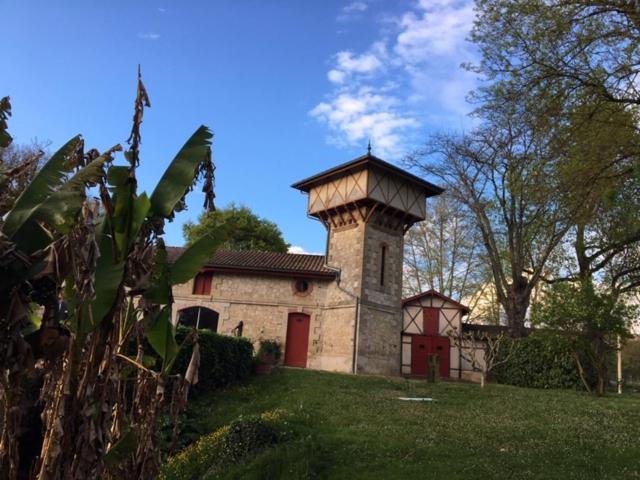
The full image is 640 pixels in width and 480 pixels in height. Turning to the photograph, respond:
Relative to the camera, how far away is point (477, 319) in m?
35.8

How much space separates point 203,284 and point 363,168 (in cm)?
921

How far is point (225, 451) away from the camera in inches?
340

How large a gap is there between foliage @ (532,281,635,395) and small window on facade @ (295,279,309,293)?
32.2 ft

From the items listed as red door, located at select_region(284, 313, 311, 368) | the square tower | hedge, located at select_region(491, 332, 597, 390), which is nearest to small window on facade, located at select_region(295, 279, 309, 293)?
red door, located at select_region(284, 313, 311, 368)

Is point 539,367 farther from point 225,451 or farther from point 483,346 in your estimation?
point 225,451

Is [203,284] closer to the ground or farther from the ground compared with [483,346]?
farther from the ground

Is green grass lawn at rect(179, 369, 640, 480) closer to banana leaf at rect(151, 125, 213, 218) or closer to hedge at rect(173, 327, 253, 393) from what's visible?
hedge at rect(173, 327, 253, 393)

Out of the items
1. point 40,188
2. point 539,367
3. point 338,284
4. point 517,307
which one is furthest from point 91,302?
point 517,307

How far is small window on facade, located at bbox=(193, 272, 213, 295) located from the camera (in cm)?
2442

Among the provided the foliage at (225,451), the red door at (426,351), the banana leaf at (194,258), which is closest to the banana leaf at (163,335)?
the banana leaf at (194,258)

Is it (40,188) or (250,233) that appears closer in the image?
(40,188)

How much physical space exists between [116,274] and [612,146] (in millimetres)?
9792

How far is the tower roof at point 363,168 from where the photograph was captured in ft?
73.7

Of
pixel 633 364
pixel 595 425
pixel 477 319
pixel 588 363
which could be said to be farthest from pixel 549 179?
pixel 633 364
